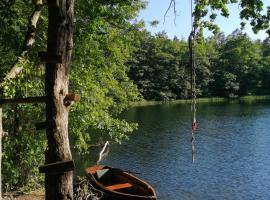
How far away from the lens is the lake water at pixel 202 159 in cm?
2322

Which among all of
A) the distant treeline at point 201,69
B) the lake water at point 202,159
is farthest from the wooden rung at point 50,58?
the distant treeline at point 201,69

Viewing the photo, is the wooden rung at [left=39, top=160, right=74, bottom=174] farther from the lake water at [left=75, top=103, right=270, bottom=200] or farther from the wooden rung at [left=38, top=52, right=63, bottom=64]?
the lake water at [left=75, top=103, right=270, bottom=200]

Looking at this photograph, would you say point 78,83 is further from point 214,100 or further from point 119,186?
point 214,100

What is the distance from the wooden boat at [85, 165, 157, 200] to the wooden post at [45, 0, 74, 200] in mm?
12095

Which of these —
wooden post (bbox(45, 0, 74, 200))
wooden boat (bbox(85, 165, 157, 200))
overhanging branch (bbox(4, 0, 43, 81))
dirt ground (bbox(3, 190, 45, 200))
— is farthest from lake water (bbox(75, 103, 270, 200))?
wooden post (bbox(45, 0, 74, 200))

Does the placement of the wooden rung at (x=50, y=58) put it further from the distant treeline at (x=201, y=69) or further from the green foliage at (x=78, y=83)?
the distant treeline at (x=201, y=69)

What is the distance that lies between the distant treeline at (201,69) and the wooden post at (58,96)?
71051 millimetres

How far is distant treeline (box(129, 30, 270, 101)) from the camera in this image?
278ft

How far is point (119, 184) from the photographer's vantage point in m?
20.3

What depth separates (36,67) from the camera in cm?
936

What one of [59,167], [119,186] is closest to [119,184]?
[119,186]

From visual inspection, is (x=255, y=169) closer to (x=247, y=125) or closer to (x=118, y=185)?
(x=118, y=185)

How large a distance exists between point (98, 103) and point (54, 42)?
37.6 feet

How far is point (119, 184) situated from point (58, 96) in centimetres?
1436
